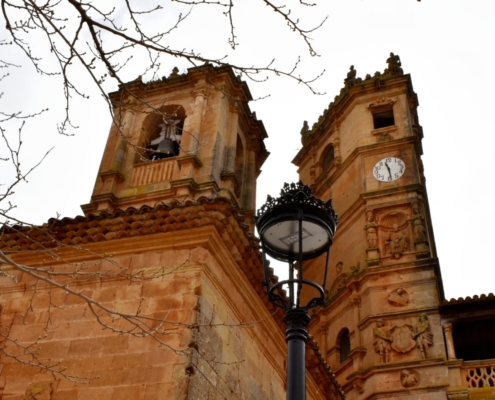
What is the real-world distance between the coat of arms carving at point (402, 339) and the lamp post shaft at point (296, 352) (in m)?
13.9

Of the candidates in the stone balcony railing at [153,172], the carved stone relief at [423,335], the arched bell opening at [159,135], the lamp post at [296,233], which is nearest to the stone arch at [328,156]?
the carved stone relief at [423,335]

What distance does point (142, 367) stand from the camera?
7.52m

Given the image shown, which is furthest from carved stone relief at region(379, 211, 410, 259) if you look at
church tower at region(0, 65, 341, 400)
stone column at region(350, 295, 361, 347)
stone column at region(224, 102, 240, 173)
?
church tower at region(0, 65, 341, 400)

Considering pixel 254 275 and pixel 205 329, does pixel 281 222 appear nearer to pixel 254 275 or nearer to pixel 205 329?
pixel 205 329

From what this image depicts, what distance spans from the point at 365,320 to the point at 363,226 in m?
3.71

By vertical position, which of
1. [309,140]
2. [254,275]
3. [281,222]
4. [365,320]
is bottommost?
[281,222]

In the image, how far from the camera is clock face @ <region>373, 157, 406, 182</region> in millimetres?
22875

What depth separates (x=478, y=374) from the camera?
17219 millimetres

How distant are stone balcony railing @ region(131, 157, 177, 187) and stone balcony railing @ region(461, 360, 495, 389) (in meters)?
9.75

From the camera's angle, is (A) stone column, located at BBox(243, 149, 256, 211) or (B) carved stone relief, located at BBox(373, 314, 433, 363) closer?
(A) stone column, located at BBox(243, 149, 256, 211)

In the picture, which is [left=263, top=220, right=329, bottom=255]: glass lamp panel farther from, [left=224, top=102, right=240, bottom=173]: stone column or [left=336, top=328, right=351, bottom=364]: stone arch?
[left=336, top=328, right=351, bottom=364]: stone arch

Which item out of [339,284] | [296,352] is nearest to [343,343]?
[339,284]

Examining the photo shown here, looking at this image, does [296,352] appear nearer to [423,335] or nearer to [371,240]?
[423,335]

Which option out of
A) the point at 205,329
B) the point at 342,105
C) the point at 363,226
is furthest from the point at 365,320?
the point at 205,329
